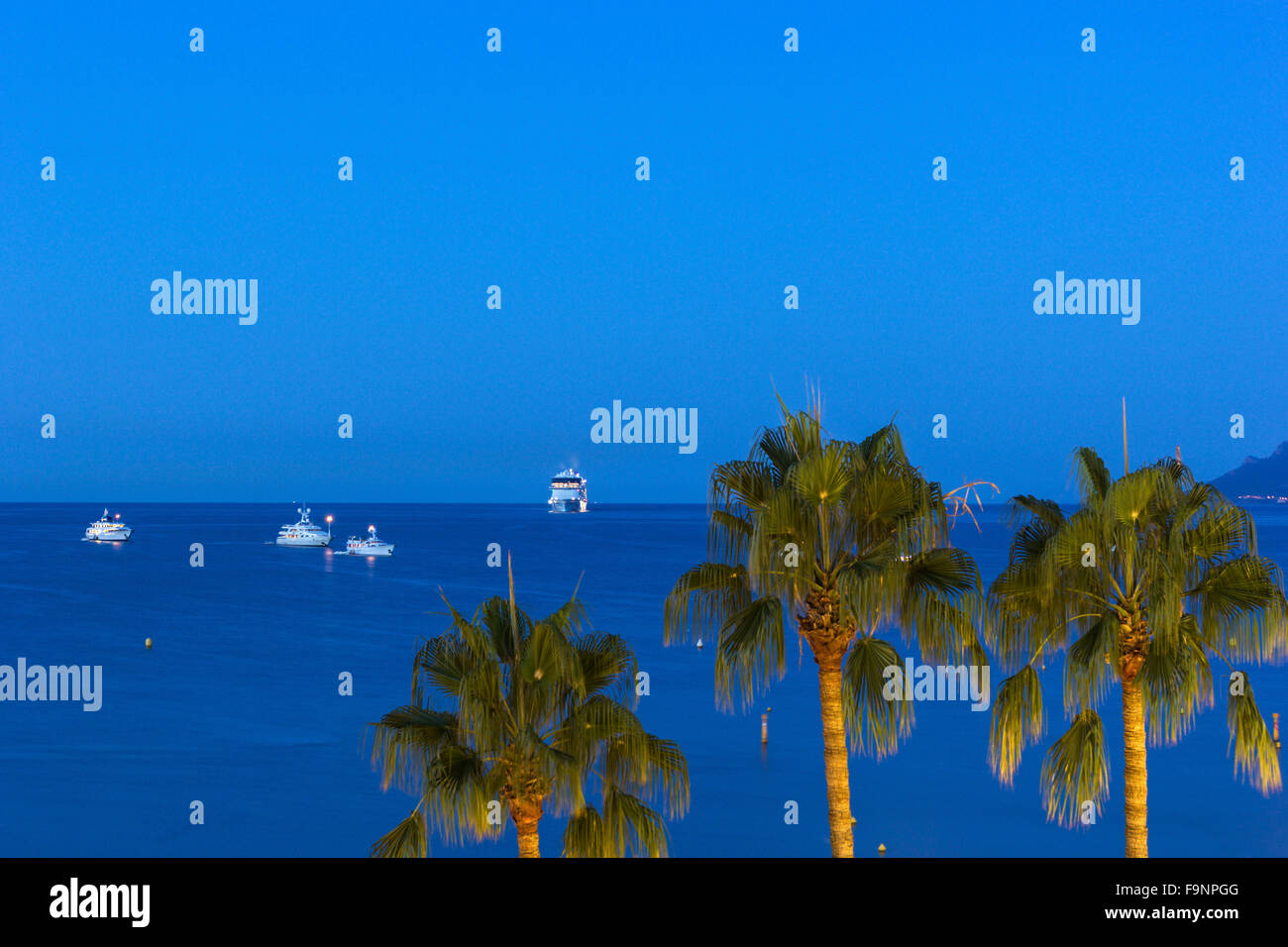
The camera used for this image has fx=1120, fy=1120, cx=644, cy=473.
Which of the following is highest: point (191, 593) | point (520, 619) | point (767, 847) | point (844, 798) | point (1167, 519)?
point (191, 593)

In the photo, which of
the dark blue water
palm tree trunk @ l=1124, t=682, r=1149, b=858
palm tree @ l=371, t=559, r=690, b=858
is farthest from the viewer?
the dark blue water

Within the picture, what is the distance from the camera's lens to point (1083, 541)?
16703 mm

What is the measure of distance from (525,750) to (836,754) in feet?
16.5

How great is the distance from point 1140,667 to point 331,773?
43602mm

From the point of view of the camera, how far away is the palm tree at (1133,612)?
16156 mm

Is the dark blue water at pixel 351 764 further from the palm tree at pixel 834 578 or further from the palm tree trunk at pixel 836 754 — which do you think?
the palm tree trunk at pixel 836 754

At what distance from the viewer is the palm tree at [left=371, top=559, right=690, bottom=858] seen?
14.9 metres

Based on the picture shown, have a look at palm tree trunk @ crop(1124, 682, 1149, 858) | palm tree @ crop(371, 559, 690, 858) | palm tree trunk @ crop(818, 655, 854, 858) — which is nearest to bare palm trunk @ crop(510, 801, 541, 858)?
palm tree @ crop(371, 559, 690, 858)

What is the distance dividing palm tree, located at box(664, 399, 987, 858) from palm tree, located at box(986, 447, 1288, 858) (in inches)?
57.4

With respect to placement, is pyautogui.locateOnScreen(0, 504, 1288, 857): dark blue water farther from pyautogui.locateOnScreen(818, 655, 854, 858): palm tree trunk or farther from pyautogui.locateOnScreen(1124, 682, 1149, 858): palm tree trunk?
pyautogui.locateOnScreen(1124, 682, 1149, 858): palm tree trunk

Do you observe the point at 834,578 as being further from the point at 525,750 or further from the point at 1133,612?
the point at 525,750
